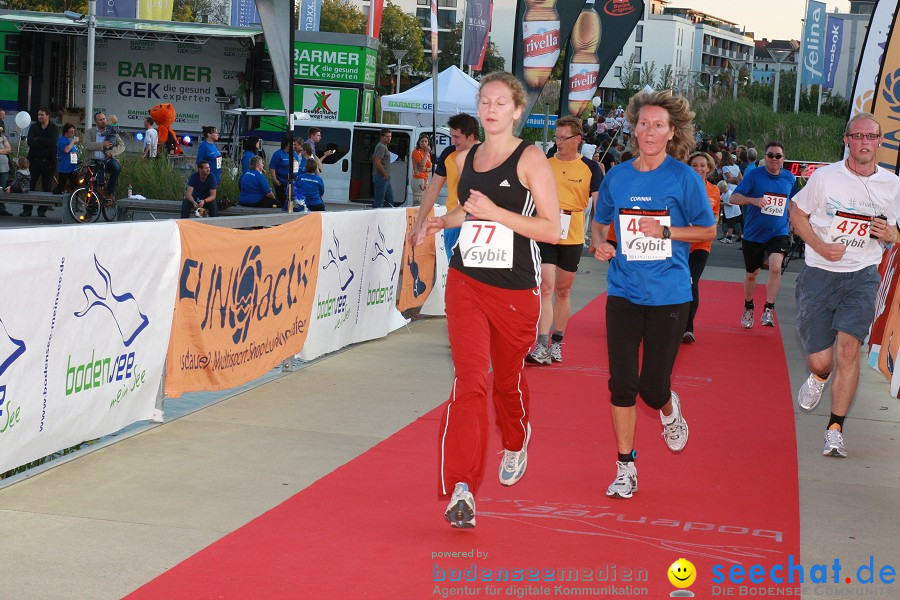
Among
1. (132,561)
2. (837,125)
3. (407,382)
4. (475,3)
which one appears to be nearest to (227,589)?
(132,561)

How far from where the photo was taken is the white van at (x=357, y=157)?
29.8 meters

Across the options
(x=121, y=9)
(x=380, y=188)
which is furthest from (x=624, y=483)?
(x=121, y=9)

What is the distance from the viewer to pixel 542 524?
5.51m

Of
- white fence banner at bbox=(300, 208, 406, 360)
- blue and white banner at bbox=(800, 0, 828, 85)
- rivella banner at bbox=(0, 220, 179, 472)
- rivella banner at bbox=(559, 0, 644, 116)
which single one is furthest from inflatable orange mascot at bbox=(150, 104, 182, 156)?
blue and white banner at bbox=(800, 0, 828, 85)

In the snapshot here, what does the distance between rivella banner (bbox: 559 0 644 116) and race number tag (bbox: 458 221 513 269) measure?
45.2ft

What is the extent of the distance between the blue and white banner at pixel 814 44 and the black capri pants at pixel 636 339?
154 feet

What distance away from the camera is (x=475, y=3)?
1708 inches

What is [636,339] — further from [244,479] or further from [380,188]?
[380,188]

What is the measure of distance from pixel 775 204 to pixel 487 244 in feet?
28.0

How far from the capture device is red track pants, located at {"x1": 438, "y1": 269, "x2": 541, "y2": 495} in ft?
17.4

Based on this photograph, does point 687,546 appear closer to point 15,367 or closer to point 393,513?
point 393,513

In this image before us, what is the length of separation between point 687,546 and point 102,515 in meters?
2.51

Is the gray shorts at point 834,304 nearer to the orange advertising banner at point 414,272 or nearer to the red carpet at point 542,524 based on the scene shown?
the red carpet at point 542,524

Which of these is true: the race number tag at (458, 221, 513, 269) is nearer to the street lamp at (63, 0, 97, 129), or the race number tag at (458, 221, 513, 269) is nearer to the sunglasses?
the sunglasses
